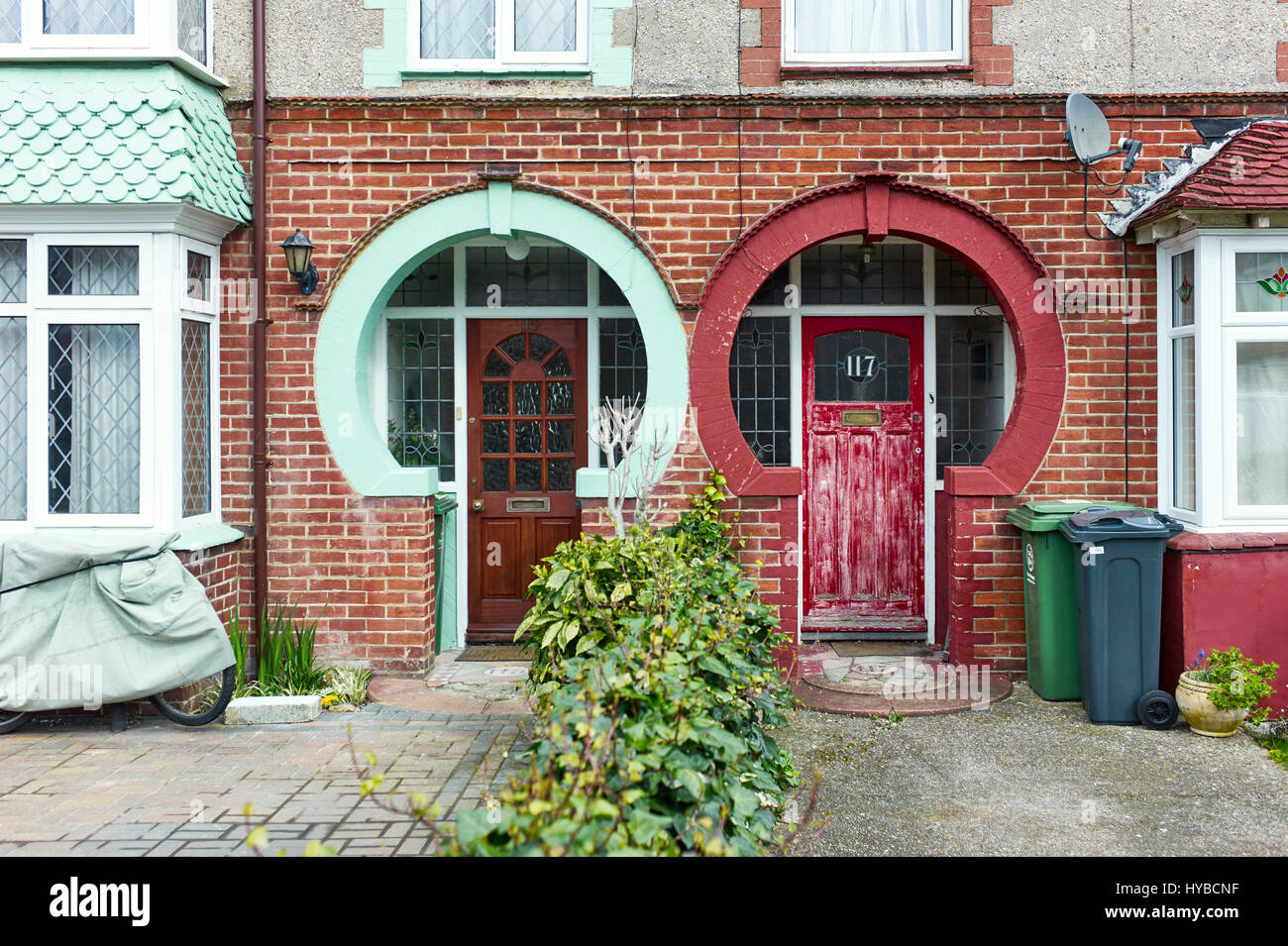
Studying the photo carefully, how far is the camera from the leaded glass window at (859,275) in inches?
323

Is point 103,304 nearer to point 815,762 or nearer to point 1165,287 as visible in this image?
point 815,762

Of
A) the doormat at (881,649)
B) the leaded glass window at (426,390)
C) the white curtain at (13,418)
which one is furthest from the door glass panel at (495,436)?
the white curtain at (13,418)

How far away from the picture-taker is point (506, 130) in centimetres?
714

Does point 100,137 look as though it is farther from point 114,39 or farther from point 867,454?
point 867,454

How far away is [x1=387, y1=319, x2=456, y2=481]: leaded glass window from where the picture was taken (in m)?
8.19

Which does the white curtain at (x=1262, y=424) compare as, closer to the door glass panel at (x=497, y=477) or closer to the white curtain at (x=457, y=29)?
the door glass panel at (x=497, y=477)

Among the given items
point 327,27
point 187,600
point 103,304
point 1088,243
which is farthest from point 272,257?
point 1088,243

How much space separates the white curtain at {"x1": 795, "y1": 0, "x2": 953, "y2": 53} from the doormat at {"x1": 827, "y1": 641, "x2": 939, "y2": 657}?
420 centimetres

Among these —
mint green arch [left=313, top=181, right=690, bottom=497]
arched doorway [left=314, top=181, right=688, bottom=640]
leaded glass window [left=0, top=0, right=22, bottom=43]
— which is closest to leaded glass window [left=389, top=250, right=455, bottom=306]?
arched doorway [left=314, top=181, right=688, bottom=640]

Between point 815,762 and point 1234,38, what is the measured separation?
544 cm

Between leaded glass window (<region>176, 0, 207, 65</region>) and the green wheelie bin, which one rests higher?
leaded glass window (<region>176, 0, 207, 65</region>)

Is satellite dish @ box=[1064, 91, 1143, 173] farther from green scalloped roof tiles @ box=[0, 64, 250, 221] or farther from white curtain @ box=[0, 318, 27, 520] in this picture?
white curtain @ box=[0, 318, 27, 520]

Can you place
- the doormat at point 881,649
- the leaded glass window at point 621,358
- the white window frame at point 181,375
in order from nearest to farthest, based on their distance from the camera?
the white window frame at point 181,375, the doormat at point 881,649, the leaded glass window at point 621,358

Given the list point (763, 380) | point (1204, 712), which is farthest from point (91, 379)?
point (1204, 712)
